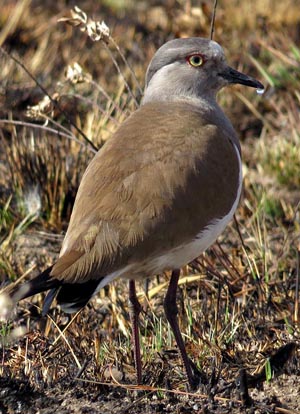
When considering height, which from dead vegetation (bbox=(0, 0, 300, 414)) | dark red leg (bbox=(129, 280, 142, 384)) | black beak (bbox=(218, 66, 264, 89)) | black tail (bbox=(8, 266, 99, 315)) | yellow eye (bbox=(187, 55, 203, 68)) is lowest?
dead vegetation (bbox=(0, 0, 300, 414))

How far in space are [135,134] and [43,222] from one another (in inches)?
67.0

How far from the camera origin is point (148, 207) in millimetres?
3973

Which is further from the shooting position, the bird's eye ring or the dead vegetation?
the bird's eye ring

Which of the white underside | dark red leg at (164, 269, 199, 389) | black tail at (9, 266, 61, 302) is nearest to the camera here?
black tail at (9, 266, 61, 302)

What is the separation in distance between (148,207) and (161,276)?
1.50 meters

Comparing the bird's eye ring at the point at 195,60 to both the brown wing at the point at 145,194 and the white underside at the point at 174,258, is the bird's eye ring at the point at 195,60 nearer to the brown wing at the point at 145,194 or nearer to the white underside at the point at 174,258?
the brown wing at the point at 145,194

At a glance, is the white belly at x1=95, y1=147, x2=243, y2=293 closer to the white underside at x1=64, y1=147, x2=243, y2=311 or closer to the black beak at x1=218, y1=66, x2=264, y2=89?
the white underside at x1=64, y1=147, x2=243, y2=311

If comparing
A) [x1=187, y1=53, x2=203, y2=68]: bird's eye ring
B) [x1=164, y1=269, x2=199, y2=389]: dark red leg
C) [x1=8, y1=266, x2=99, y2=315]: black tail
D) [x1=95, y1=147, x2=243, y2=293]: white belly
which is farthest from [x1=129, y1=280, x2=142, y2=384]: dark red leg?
[x1=187, y1=53, x2=203, y2=68]: bird's eye ring

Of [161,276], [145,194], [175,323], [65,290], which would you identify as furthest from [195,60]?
[65,290]

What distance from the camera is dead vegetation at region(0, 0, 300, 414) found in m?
4.04

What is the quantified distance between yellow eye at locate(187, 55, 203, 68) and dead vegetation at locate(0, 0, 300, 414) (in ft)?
1.41

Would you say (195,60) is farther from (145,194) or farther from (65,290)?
(65,290)

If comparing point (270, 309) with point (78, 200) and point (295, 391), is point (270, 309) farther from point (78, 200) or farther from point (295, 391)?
point (78, 200)

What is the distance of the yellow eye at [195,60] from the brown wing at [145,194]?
20.6 inches
